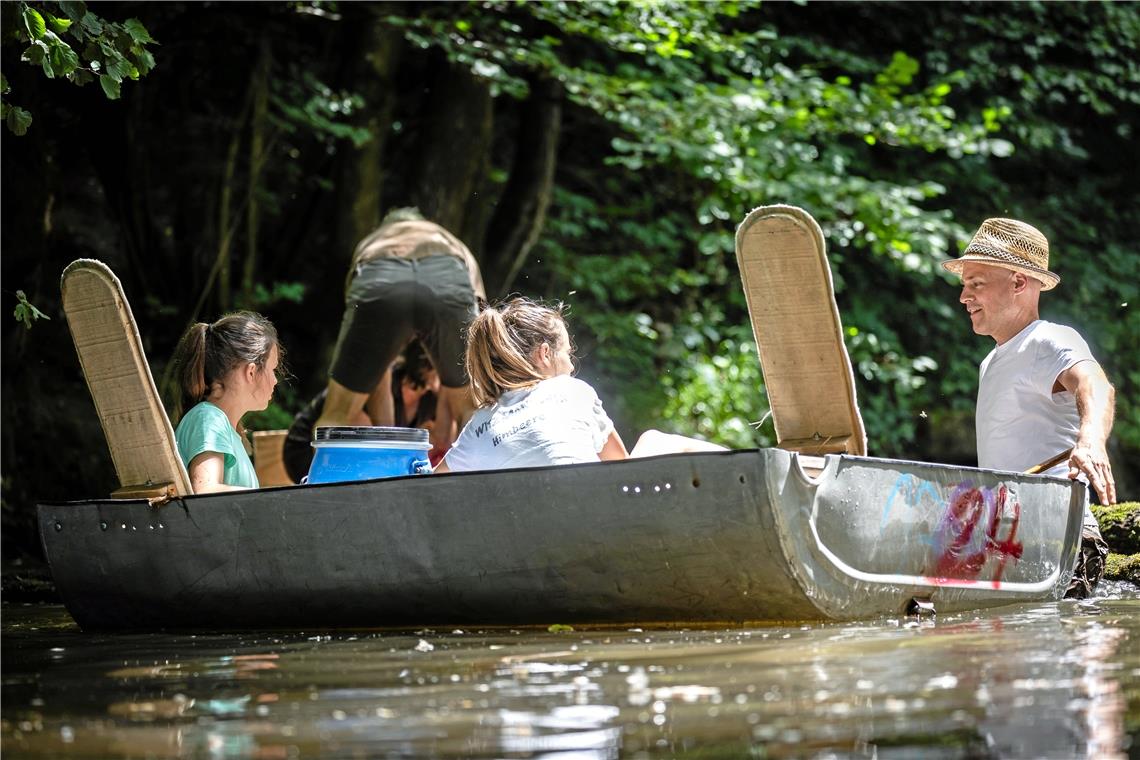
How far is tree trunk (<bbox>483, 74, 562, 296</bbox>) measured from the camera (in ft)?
38.1

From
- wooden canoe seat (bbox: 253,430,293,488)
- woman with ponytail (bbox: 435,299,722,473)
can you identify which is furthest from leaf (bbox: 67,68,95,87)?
wooden canoe seat (bbox: 253,430,293,488)

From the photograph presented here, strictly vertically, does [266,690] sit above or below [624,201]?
below

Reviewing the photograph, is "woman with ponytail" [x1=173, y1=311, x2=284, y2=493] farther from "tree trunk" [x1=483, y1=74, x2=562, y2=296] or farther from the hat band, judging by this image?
"tree trunk" [x1=483, y1=74, x2=562, y2=296]

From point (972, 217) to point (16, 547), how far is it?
8610 millimetres

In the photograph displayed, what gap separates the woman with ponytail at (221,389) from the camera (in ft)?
18.1

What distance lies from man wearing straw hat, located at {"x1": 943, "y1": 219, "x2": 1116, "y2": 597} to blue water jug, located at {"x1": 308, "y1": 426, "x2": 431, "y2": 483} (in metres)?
2.27

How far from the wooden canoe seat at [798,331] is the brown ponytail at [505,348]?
72cm

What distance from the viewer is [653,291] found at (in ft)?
42.8

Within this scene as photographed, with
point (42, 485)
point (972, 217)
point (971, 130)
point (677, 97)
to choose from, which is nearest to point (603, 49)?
point (677, 97)

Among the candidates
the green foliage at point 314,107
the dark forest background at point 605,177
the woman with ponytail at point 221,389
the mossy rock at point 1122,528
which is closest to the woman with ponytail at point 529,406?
the woman with ponytail at point 221,389

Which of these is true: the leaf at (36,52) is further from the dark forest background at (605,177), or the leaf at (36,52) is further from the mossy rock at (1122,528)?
the mossy rock at (1122,528)

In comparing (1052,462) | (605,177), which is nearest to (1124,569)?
(1052,462)

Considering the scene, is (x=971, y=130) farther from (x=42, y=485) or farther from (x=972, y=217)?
(x=42, y=485)

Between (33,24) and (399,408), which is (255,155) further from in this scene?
(33,24)
